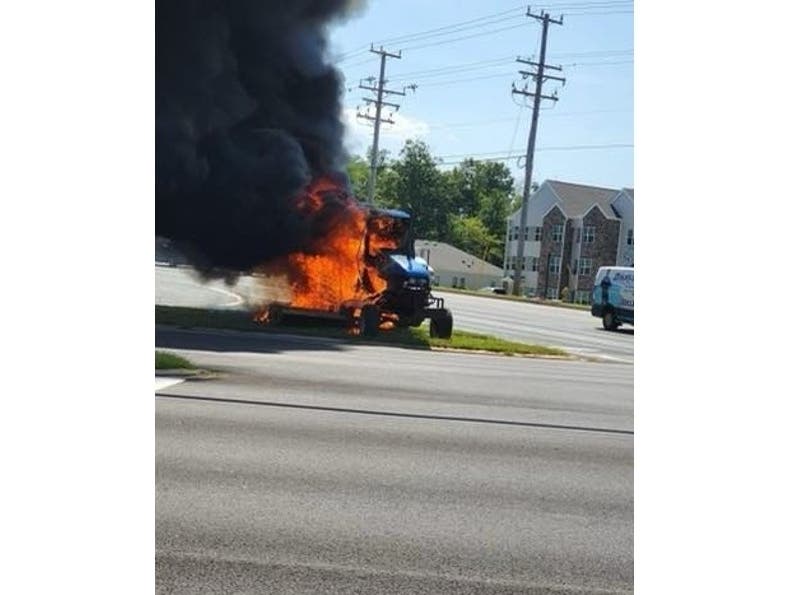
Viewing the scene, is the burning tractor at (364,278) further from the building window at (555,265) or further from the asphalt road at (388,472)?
the building window at (555,265)

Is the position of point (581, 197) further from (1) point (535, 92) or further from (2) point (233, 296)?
(2) point (233, 296)

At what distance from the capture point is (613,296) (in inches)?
136

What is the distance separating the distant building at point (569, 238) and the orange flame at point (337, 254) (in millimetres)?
565

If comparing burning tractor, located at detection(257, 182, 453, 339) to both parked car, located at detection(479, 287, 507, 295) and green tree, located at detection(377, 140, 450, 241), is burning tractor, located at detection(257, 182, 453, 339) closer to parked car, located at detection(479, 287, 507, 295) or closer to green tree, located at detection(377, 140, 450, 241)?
green tree, located at detection(377, 140, 450, 241)

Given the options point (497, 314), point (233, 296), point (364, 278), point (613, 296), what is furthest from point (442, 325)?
point (233, 296)

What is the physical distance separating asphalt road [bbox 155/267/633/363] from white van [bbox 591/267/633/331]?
0.27 ft

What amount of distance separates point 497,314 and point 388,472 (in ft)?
3.03

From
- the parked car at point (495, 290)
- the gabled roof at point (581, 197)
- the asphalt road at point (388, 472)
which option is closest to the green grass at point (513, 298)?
the parked car at point (495, 290)
